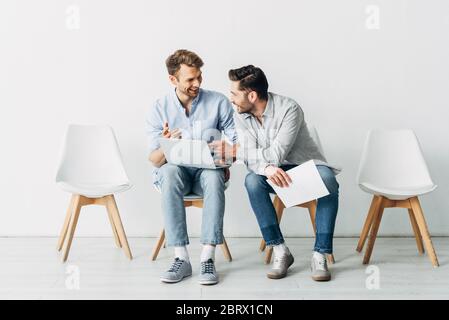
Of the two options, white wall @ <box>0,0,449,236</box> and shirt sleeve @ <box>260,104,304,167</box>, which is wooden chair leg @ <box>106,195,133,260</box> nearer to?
white wall @ <box>0,0,449,236</box>

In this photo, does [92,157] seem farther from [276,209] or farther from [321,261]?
[321,261]

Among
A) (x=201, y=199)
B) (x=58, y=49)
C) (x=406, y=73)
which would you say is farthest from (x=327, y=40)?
(x=58, y=49)

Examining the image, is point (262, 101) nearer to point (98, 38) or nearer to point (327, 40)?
point (327, 40)

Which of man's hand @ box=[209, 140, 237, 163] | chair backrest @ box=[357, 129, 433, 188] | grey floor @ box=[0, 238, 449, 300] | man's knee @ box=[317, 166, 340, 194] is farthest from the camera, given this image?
chair backrest @ box=[357, 129, 433, 188]

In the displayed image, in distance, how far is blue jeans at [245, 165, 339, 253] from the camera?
7.97 feet

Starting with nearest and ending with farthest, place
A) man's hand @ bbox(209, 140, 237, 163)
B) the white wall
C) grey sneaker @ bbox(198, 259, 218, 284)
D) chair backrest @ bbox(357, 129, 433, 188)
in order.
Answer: grey sneaker @ bbox(198, 259, 218, 284)
man's hand @ bbox(209, 140, 237, 163)
chair backrest @ bbox(357, 129, 433, 188)
the white wall

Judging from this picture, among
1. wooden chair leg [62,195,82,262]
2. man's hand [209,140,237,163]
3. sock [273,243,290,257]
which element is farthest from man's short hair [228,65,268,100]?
wooden chair leg [62,195,82,262]

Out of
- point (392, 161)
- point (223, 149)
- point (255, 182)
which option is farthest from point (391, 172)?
point (223, 149)

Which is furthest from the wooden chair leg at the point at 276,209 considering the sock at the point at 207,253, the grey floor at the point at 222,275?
the sock at the point at 207,253

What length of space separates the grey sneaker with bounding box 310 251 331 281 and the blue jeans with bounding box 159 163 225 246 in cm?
44

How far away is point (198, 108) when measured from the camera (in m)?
2.69

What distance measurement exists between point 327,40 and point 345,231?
121 cm

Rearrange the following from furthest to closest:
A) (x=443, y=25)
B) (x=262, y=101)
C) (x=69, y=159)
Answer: (x=443, y=25), (x=69, y=159), (x=262, y=101)
